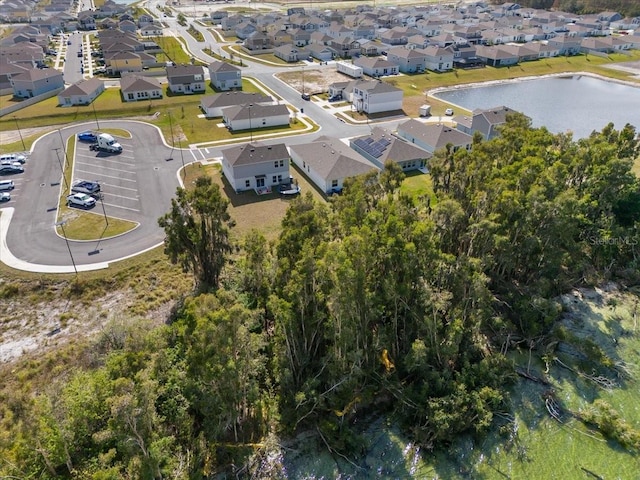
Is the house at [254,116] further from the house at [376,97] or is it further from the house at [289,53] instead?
the house at [289,53]

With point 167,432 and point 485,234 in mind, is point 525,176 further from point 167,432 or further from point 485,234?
point 167,432

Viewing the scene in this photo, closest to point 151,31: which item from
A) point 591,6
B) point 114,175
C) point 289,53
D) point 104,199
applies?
point 289,53

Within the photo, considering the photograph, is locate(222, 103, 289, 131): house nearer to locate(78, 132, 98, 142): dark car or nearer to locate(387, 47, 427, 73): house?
locate(78, 132, 98, 142): dark car

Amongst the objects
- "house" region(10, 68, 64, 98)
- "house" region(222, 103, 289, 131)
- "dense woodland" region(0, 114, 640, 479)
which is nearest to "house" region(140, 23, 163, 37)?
"house" region(10, 68, 64, 98)

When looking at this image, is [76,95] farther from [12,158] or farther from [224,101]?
[224,101]

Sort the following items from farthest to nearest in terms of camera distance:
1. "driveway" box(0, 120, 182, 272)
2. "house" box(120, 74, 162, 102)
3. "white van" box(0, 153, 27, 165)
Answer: "house" box(120, 74, 162, 102), "white van" box(0, 153, 27, 165), "driveway" box(0, 120, 182, 272)

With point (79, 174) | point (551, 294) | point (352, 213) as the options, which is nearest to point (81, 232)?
point (79, 174)

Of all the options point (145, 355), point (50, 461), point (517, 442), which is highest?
point (145, 355)
